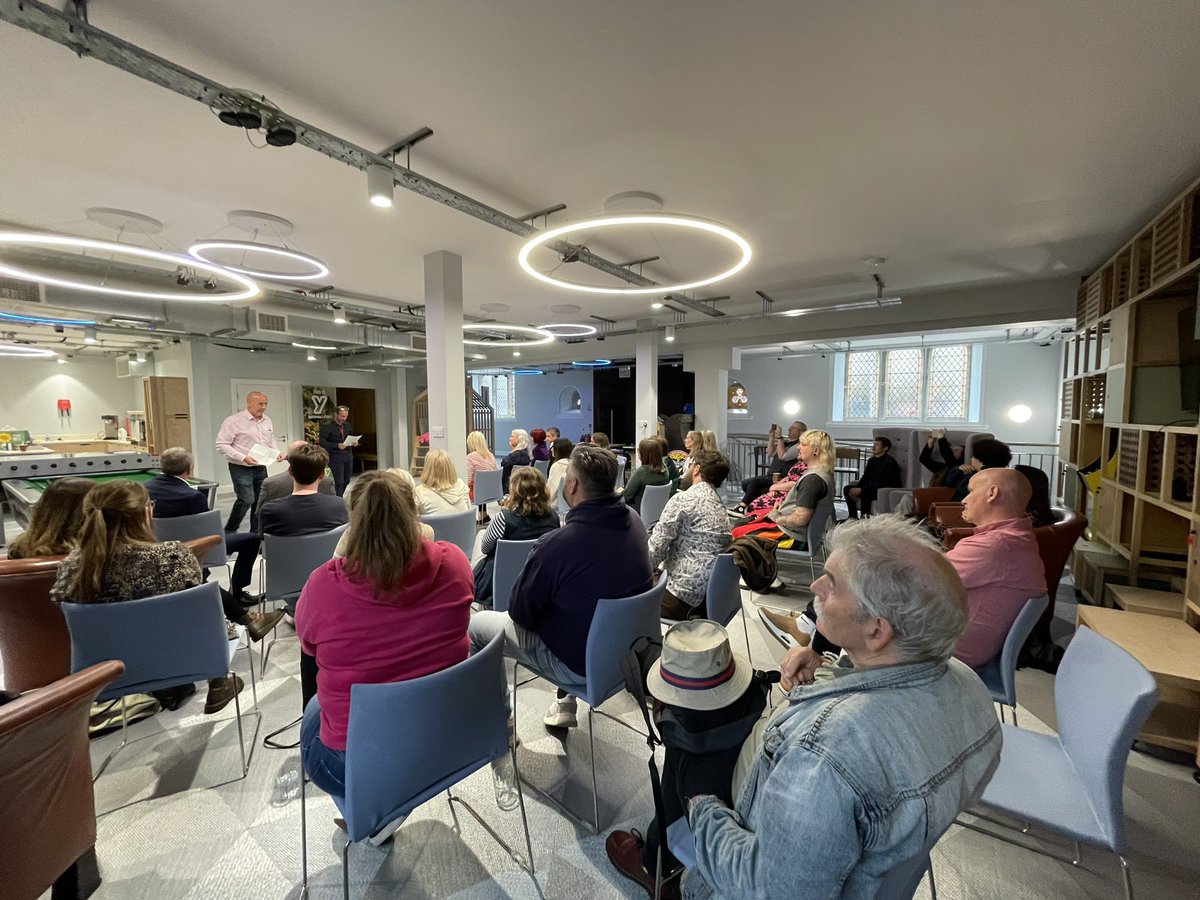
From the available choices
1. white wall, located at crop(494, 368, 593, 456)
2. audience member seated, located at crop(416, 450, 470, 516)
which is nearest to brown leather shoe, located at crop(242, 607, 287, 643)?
audience member seated, located at crop(416, 450, 470, 516)

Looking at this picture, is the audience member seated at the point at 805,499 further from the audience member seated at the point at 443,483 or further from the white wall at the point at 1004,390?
the white wall at the point at 1004,390

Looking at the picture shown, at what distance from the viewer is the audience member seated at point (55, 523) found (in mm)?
1982

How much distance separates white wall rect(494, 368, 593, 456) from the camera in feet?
46.9

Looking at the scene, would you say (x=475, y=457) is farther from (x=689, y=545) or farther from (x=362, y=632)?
(x=362, y=632)

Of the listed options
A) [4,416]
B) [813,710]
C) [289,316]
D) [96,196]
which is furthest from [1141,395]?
[4,416]

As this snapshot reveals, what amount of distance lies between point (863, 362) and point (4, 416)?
58.2 feet

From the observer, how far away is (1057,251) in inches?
187

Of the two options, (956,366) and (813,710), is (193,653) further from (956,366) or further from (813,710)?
(956,366)

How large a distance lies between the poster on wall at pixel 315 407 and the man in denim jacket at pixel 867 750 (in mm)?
12352

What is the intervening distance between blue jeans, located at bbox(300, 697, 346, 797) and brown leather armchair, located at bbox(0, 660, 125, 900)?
0.52m

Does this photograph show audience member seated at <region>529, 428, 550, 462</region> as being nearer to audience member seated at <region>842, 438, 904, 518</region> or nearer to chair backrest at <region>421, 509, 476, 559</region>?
chair backrest at <region>421, 509, 476, 559</region>

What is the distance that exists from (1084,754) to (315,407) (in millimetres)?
13063

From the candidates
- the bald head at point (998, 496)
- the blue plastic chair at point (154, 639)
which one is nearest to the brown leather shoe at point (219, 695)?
the blue plastic chair at point (154, 639)

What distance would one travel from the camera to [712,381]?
9.06m
